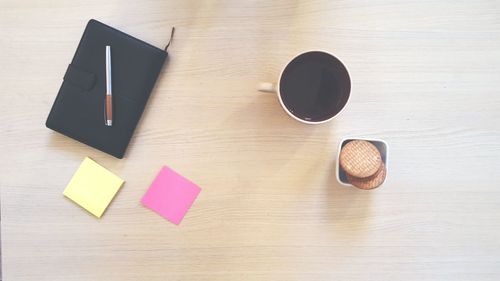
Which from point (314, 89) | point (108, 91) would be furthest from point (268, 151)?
point (108, 91)

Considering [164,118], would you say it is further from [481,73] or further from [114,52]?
[481,73]

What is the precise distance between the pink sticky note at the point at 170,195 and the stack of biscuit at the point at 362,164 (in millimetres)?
247

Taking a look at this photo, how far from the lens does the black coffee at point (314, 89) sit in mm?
562

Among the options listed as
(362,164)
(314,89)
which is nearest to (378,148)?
(362,164)

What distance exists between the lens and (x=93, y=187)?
63cm

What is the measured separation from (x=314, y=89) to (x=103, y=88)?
1.11ft

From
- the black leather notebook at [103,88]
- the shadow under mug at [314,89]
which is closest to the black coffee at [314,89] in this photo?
the shadow under mug at [314,89]

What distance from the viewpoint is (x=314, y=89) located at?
567 millimetres

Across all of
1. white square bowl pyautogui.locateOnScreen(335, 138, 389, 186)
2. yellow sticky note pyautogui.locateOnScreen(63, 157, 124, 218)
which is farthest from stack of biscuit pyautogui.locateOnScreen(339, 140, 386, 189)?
yellow sticky note pyautogui.locateOnScreen(63, 157, 124, 218)

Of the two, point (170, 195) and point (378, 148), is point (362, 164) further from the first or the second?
point (170, 195)

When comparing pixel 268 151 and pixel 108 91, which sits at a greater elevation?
pixel 108 91

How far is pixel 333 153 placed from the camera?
634 millimetres

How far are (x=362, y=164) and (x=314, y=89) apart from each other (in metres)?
0.14

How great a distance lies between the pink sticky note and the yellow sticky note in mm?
58
